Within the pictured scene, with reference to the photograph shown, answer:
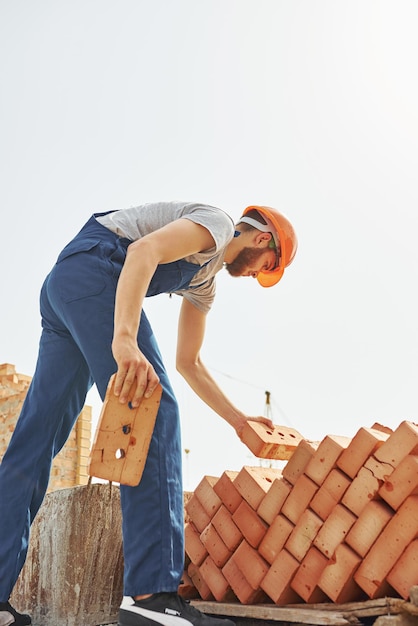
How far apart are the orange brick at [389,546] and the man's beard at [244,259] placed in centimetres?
119

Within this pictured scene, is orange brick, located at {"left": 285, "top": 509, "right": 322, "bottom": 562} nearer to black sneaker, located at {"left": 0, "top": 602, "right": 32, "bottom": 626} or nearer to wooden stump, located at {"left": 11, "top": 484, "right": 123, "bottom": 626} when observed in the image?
wooden stump, located at {"left": 11, "top": 484, "right": 123, "bottom": 626}

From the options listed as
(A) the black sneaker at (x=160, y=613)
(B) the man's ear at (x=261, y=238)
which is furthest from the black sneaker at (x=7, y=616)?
(B) the man's ear at (x=261, y=238)

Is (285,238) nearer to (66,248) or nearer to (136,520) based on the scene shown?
(66,248)

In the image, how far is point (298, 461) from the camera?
2541 mm

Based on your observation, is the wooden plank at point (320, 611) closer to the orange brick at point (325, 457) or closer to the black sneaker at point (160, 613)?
the black sneaker at point (160, 613)

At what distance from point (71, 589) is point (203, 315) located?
1.35m

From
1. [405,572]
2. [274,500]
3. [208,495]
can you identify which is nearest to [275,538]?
[274,500]

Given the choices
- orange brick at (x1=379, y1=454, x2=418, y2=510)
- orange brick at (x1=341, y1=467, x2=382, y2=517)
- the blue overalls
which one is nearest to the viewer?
the blue overalls

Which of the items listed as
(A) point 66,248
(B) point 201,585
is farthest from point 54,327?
(B) point 201,585

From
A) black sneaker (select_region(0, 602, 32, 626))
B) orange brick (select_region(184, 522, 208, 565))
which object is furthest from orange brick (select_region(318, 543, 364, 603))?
black sneaker (select_region(0, 602, 32, 626))

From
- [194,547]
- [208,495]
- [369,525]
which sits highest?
[369,525]

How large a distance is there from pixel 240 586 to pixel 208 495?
1.55 feet

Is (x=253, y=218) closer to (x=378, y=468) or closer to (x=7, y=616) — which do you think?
(x=378, y=468)

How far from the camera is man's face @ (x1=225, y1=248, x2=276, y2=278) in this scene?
9.11ft
